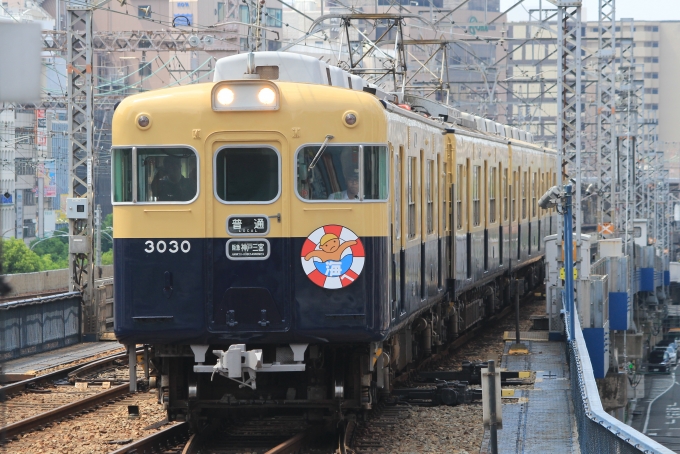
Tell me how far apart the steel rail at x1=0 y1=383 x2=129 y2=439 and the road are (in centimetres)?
2467

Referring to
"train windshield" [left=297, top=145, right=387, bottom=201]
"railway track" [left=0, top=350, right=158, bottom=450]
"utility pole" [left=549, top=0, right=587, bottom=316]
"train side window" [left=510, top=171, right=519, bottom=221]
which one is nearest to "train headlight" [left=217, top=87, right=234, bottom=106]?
"train windshield" [left=297, top=145, right=387, bottom=201]

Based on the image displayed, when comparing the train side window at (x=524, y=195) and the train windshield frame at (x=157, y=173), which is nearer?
the train windshield frame at (x=157, y=173)

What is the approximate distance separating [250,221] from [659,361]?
166ft

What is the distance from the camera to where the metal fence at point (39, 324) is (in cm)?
1591

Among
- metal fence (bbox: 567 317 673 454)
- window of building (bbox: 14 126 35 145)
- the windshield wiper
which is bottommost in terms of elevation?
metal fence (bbox: 567 317 673 454)

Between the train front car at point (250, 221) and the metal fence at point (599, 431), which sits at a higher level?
the train front car at point (250, 221)

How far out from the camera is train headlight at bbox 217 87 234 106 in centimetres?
895

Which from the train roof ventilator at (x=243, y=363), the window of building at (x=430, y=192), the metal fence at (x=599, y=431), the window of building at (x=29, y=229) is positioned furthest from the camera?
the window of building at (x=29, y=229)

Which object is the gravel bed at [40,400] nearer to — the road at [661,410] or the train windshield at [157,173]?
the train windshield at [157,173]

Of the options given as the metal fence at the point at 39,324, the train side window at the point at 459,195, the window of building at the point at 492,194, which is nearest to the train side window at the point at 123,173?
the train side window at the point at 459,195

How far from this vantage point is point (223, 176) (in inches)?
353

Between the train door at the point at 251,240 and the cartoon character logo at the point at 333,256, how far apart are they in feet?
0.56

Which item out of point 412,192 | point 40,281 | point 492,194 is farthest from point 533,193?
point 40,281

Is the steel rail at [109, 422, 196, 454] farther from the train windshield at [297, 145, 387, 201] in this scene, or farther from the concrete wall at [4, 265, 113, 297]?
the concrete wall at [4, 265, 113, 297]
